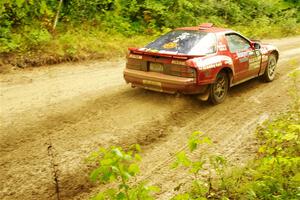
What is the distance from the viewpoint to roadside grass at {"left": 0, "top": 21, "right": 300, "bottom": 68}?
32.1 feet

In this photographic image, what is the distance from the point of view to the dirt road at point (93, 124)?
15.6 ft

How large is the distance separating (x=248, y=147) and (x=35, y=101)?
4.16m

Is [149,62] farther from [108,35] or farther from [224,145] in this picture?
[108,35]

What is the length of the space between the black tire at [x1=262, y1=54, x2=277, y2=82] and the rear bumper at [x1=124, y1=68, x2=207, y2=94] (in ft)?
9.31

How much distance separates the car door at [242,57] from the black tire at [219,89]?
0.36 metres

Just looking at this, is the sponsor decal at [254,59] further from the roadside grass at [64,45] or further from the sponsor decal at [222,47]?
the roadside grass at [64,45]

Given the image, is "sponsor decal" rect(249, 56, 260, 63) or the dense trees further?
the dense trees

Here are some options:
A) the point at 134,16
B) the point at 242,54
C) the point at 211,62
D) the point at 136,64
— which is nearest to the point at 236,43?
the point at 242,54

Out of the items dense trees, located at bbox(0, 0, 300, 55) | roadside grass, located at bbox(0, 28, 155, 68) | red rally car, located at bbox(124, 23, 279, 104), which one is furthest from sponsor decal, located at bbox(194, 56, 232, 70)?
roadside grass, located at bbox(0, 28, 155, 68)

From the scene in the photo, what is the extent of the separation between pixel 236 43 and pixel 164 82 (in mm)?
2172

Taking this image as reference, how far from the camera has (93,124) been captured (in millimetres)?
6305

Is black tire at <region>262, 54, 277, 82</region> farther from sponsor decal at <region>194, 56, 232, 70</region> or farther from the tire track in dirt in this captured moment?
sponsor decal at <region>194, 56, 232, 70</region>

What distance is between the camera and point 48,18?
1191 cm

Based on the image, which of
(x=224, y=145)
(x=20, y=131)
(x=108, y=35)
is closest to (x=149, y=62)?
(x=224, y=145)
